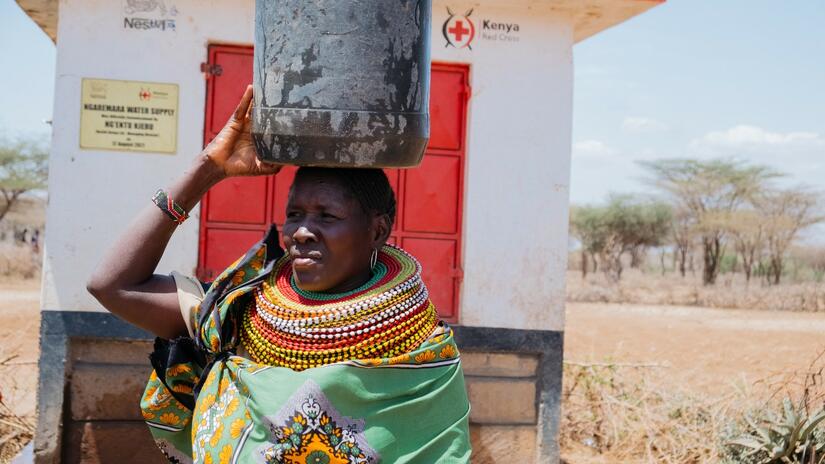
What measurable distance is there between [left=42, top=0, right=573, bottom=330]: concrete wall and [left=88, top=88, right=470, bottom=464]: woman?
9.34 ft

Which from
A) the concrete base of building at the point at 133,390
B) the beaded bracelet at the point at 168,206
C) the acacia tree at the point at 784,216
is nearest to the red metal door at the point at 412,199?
the concrete base of building at the point at 133,390

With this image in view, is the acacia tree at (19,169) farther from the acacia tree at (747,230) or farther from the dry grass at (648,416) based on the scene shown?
the dry grass at (648,416)

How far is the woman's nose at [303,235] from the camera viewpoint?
2.19 meters

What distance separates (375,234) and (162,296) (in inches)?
25.2

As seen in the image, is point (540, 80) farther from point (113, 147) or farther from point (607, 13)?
point (113, 147)

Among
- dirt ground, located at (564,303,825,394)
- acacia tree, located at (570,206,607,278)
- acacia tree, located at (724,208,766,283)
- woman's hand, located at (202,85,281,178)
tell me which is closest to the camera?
woman's hand, located at (202,85,281,178)

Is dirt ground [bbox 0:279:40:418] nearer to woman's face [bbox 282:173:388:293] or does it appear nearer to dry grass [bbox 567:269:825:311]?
woman's face [bbox 282:173:388:293]

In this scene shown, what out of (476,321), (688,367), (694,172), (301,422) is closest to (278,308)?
(301,422)

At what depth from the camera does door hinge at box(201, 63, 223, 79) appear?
5.16m

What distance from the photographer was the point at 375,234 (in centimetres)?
235

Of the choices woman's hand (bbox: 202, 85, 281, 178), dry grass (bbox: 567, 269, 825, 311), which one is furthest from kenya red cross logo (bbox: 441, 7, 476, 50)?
dry grass (bbox: 567, 269, 825, 311)

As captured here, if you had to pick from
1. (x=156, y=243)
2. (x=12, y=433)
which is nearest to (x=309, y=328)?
(x=156, y=243)

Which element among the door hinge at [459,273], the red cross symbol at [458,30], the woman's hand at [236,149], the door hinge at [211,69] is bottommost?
the door hinge at [459,273]

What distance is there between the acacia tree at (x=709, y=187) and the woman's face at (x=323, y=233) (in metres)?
26.2
